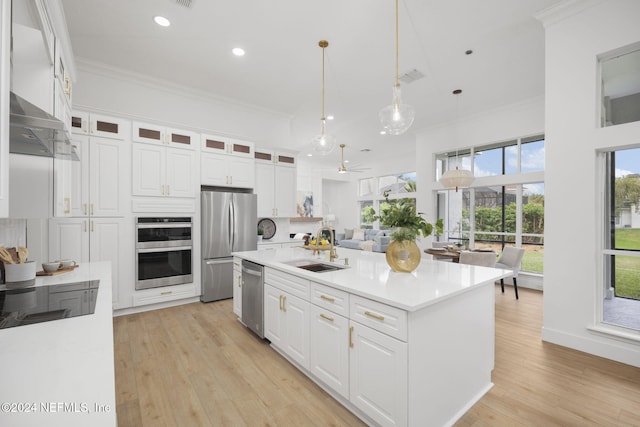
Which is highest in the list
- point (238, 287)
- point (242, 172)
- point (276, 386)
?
point (242, 172)

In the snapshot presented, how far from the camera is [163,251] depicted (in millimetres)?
4027

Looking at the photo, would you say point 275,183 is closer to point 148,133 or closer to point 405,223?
point 148,133

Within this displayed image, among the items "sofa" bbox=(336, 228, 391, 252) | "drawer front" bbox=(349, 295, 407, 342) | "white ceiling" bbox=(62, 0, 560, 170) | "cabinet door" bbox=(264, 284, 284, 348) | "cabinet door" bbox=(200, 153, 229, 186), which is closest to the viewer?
"drawer front" bbox=(349, 295, 407, 342)

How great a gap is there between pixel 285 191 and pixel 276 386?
144 inches

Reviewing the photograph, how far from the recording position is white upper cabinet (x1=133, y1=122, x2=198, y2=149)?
12.8 feet

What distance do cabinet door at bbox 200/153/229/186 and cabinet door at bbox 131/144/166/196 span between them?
533 mm

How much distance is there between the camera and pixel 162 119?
171 inches

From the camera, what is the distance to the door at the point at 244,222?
4.55 metres

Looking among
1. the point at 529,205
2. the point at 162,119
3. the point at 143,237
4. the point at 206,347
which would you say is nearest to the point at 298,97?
the point at 162,119

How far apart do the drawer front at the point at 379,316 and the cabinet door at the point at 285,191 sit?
3707 millimetres

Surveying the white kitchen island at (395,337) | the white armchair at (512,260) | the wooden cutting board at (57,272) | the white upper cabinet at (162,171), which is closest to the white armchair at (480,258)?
the white armchair at (512,260)

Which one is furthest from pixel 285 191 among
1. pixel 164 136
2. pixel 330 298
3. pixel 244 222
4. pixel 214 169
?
pixel 330 298

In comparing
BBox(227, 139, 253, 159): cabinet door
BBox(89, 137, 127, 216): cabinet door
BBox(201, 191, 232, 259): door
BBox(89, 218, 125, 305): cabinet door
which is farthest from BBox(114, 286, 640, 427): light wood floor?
BBox(227, 139, 253, 159): cabinet door

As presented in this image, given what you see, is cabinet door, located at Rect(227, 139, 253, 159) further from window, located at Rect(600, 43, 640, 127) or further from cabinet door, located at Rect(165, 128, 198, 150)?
window, located at Rect(600, 43, 640, 127)
